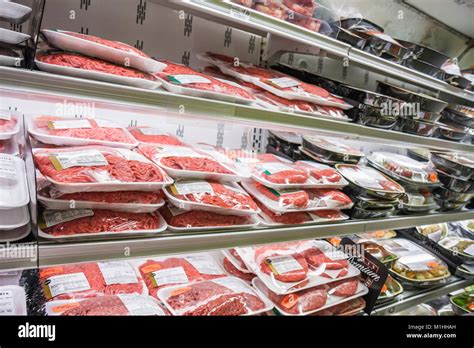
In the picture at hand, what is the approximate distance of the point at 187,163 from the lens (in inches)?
53.0

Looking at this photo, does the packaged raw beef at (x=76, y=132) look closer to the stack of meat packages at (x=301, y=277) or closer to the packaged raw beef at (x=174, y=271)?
the packaged raw beef at (x=174, y=271)

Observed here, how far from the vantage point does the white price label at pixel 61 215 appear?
40.6 inches

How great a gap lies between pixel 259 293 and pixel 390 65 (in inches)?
→ 48.0

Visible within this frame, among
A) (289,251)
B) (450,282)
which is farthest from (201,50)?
(450,282)

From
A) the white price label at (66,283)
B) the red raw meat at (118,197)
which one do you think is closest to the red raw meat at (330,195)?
the red raw meat at (118,197)

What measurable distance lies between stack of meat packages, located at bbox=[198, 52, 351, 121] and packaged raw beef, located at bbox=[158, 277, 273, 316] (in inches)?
30.0

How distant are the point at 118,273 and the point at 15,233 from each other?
0.52 meters

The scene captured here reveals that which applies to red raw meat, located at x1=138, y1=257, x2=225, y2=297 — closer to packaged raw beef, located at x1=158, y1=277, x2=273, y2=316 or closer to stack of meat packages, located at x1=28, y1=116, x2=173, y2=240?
packaged raw beef, located at x1=158, y1=277, x2=273, y2=316

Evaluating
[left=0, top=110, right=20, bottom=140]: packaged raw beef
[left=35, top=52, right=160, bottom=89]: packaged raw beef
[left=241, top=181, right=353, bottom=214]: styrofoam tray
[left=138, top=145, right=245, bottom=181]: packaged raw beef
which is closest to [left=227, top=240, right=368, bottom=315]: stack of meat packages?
[left=241, top=181, right=353, bottom=214]: styrofoam tray

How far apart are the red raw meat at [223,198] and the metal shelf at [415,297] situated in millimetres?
944

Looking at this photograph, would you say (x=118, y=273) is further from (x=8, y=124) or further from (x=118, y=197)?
(x=8, y=124)

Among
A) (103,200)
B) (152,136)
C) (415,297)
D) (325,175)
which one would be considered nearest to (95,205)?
(103,200)

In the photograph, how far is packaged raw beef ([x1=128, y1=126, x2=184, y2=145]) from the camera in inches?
57.9

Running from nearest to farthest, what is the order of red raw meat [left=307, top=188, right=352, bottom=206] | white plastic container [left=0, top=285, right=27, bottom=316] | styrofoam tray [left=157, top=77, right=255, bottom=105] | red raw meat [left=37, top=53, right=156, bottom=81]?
red raw meat [left=37, top=53, right=156, bottom=81]
white plastic container [left=0, top=285, right=27, bottom=316]
styrofoam tray [left=157, top=77, right=255, bottom=105]
red raw meat [left=307, top=188, right=352, bottom=206]
